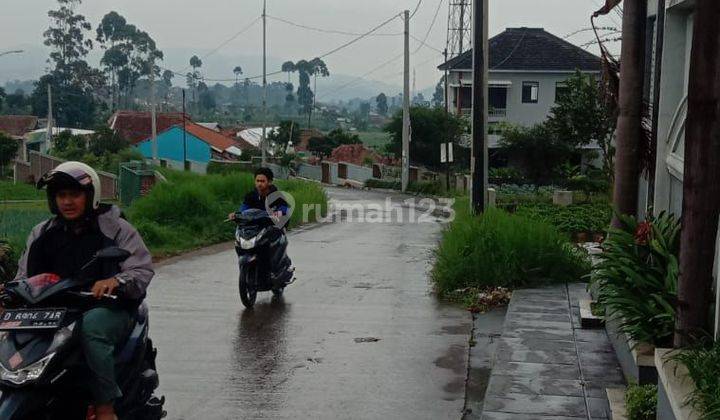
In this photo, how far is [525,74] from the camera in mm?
50594

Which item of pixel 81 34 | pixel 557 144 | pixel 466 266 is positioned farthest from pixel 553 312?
pixel 81 34

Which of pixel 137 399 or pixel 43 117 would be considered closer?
pixel 137 399

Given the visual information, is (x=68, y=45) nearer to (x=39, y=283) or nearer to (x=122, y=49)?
(x=122, y=49)

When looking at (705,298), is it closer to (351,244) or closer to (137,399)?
(137,399)

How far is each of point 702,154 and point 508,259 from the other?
7.13 m

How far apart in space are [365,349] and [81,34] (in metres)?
91.1

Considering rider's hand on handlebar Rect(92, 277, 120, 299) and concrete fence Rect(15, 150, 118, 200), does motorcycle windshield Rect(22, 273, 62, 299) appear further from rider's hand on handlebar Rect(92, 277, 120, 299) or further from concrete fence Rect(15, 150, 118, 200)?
concrete fence Rect(15, 150, 118, 200)

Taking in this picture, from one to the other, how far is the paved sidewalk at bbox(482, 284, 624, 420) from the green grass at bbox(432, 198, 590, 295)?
62.9 inches

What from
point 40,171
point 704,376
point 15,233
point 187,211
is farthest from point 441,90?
point 704,376

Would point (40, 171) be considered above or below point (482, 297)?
below

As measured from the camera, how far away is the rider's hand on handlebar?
4.95 meters

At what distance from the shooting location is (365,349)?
9180mm

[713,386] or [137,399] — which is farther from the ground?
[713,386]

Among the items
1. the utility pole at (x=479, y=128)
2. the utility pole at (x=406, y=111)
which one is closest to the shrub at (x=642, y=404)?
the utility pole at (x=479, y=128)
